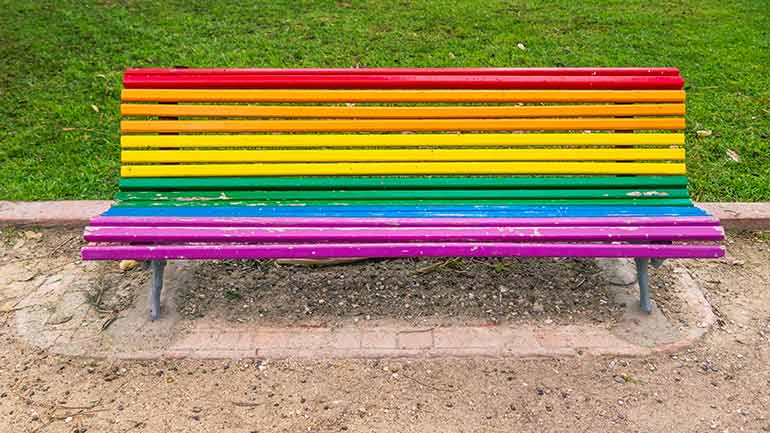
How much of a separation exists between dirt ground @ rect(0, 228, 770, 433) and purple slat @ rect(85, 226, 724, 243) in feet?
1.69

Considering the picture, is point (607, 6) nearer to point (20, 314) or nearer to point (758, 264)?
point (758, 264)

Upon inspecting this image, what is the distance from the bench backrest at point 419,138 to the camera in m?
3.64

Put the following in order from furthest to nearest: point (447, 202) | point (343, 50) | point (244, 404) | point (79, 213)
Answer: point (343, 50) < point (79, 213) < point (447, 202) < point (244, 404)

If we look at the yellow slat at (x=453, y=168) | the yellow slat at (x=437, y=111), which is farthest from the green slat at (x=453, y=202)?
the yellow slat at (x=437, y=111)

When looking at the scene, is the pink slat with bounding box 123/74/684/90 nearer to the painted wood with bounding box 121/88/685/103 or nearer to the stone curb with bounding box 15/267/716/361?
the painted wood with bounding box 121/88/685/103

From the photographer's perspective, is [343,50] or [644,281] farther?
[343,50]

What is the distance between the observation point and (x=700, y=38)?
6.80 meters

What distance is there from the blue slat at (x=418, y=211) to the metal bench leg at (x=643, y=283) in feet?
0.74

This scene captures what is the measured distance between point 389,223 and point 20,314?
1.80 metres

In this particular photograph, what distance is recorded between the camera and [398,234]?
10.5ft

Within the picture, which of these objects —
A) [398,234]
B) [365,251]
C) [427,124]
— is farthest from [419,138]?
[365,251]

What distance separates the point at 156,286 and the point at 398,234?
114cm

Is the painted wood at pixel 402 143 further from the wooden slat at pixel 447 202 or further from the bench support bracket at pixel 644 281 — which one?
the bench support bracket at pixel 644 281

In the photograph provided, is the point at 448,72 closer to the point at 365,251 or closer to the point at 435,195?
the point at 435,195
